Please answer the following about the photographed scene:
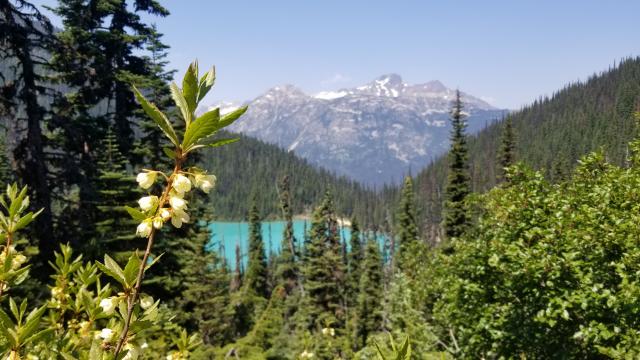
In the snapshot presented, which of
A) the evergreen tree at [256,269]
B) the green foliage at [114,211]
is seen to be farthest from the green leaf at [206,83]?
the evergreen tree at [256,269]

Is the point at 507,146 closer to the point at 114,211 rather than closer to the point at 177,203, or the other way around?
the point at 114,211

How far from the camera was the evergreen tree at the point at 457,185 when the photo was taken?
29.3m

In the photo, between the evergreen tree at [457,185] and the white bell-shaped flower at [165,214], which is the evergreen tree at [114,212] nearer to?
the white bell-shaped flower at [165,214]

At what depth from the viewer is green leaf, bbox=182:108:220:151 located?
4.29 feet

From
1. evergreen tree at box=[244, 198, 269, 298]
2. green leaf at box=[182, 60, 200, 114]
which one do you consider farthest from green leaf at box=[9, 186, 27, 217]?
evergreen tree at box=[244, 198, 269, 298]

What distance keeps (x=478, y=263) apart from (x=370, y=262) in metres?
33.3

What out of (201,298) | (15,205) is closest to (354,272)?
(201,298)

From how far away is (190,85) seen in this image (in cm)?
131

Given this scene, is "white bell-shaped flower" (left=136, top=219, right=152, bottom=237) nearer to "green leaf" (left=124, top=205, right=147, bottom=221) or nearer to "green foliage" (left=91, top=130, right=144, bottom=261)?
"green leaf" (left=124, top=205, right=147, bottom=221)

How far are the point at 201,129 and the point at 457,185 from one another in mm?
30182

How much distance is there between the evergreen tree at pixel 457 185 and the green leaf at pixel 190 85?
29013mm

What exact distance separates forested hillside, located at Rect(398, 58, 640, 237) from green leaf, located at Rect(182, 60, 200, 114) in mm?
119264

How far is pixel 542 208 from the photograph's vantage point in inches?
323

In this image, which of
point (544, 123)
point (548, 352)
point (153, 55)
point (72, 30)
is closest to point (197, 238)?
point (153, 55)
